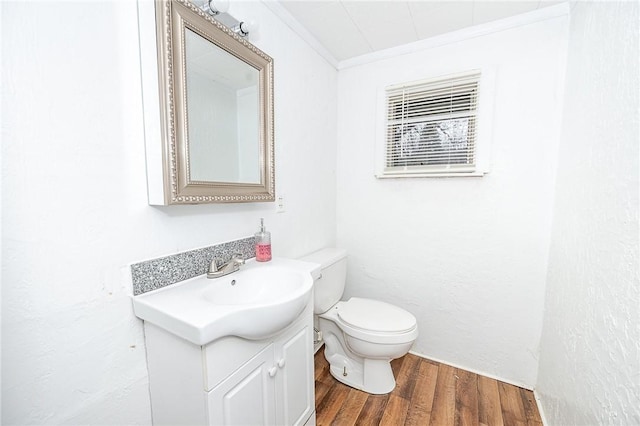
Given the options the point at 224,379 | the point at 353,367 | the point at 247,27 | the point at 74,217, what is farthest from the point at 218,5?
the point at 353,367

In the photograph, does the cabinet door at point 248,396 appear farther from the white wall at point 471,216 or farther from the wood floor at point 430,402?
the white wall at point 471,216

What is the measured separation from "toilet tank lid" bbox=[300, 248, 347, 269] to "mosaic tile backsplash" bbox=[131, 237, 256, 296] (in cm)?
51

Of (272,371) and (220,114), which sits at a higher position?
(220,114)

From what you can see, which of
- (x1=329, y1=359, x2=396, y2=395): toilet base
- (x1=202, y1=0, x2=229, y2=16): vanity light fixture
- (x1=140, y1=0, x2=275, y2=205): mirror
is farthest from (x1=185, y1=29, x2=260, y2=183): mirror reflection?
(x1=329, y1=359, x2=396, y2=395): toilet base

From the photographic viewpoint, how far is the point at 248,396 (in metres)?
0.85

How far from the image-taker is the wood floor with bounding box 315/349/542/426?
1.32 meters

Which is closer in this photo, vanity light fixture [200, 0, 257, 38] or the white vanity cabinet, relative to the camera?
the white vanity cabinet

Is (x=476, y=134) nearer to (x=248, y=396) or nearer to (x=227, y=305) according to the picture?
(x=227, y=305)

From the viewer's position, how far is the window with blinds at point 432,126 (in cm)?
158

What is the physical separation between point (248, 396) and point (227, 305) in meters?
0.30

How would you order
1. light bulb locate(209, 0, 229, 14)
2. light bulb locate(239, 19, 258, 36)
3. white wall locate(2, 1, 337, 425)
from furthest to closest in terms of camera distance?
light bulb locate(239, 19, 258, 36), light bulb locate(209, 0, 229, 14), white wall locate(2, 1, 337, 425)

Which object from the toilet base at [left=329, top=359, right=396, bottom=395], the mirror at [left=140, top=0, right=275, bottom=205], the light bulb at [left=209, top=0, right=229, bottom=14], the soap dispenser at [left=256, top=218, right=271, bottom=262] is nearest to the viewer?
the mirror at [left=140, top=0, right=275, bottom=205]

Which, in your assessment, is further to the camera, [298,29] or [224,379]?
[298,29]

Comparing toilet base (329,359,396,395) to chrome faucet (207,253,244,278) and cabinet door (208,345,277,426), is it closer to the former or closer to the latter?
cabinet door (208,345,277,426)
